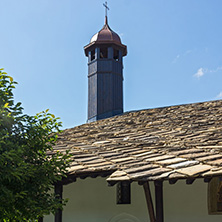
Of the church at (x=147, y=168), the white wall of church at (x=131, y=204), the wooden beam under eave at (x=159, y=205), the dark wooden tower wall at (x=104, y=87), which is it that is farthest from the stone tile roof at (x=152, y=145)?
the dark wooden tower wall at (x=104, y=87)

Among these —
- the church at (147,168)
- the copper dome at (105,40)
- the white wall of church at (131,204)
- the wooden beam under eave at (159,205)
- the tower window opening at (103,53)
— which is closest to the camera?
the church at (147,168)

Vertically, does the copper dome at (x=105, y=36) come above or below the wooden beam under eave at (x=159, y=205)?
above

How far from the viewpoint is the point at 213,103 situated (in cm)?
1104

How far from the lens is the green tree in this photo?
188 inches

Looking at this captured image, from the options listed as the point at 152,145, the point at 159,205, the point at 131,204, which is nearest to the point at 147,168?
the point at 159,205

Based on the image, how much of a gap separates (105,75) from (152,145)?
20.7 feet

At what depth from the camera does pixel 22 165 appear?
514cm

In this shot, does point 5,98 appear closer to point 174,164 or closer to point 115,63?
point 174,164

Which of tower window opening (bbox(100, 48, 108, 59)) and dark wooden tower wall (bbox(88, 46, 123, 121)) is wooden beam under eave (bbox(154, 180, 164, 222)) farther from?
tower window opening (bbox(100, 48, 108, 59))

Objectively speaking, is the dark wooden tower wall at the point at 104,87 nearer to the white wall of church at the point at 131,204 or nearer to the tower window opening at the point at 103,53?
the tower window opening at the point at 103,53

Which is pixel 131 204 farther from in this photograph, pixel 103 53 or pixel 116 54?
pixel 103 53

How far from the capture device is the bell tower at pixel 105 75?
1307cm

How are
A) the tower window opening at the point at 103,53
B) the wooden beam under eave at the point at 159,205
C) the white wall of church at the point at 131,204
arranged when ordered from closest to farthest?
the wooden beam under eave at the point at 159,205
the white wall of church at the point at 131,204
the tower window opening at the point at 103,53

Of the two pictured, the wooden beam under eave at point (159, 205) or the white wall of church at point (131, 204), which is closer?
the wooden beam under eave at point (159, 205)
